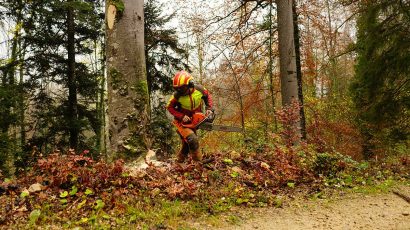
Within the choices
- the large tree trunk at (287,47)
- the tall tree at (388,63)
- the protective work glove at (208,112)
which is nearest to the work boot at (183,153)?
the protective work glove at (208,112)

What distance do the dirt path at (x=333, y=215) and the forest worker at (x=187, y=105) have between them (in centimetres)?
206

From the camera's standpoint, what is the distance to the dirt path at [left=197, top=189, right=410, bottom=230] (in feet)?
12.2

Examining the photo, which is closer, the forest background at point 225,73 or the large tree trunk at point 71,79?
the forest background at point 225,73

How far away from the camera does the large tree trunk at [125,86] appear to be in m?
5.07

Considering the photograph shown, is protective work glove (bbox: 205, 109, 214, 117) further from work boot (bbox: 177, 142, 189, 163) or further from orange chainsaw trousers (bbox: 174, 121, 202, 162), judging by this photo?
work boot (bbox: 177, 142, 189, 163)

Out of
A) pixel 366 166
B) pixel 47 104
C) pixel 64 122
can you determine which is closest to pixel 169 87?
pixel 64 122

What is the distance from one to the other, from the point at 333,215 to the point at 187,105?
3.13 m

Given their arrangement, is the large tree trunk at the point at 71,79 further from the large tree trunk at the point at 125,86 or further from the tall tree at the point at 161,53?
the large tree trunk at the point at 125,86

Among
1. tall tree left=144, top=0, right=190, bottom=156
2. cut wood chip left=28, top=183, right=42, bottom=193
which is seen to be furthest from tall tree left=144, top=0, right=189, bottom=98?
cut wood chip left=28, top=183, right=42, bottom=193

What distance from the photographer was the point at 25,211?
11.7ft

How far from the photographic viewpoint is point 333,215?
158 inches

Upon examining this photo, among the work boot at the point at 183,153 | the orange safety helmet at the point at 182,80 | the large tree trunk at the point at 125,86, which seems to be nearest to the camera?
the large tree trunk at the point at 125,86

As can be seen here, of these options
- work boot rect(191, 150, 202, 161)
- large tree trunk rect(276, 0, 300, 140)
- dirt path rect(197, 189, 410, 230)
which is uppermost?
large tree trunk rect(276, 0, 300, 140)

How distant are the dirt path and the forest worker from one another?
2.06 m
